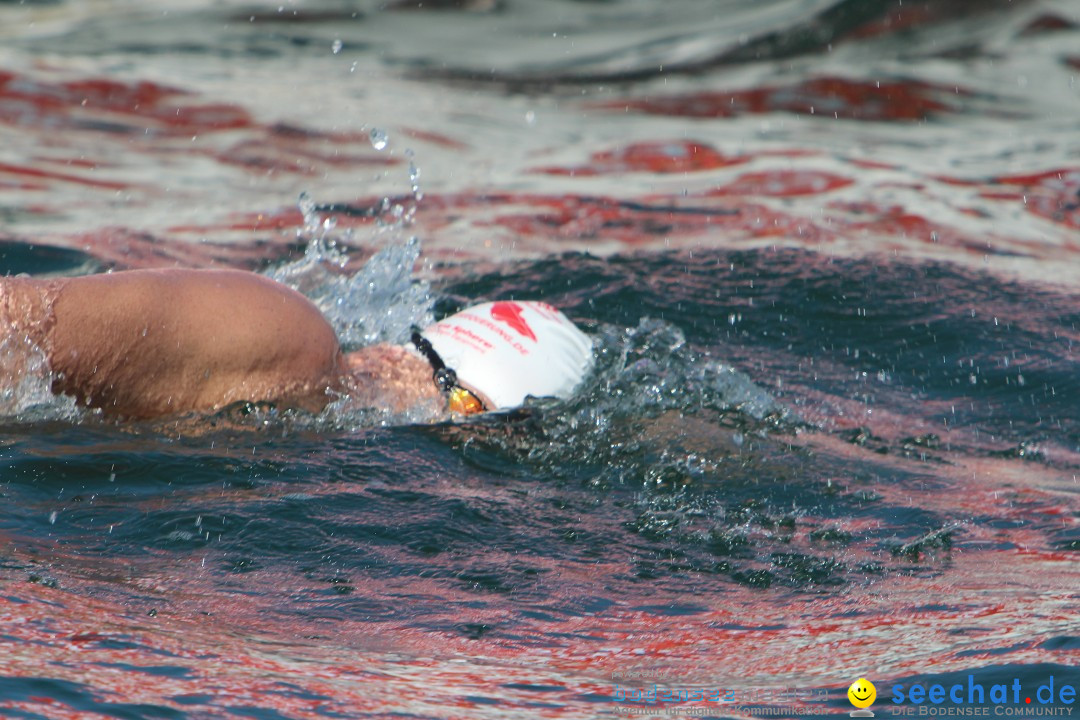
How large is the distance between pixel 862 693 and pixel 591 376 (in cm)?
209

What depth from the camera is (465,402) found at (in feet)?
12.8

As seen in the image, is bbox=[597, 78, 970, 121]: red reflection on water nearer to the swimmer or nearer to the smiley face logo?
the swimmer

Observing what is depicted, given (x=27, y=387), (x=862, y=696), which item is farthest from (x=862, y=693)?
(x=27, y=387)

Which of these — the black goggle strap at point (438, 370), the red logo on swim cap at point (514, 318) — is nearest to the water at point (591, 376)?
the black goggle strap at point (438, 370)

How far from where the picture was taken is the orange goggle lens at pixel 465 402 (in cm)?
390

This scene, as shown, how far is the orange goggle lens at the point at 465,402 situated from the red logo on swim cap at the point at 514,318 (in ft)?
1.07

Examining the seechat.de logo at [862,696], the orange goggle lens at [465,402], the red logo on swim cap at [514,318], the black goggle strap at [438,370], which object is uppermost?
the red logo on swim cap at [514,318]

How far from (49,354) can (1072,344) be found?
4.34 meters

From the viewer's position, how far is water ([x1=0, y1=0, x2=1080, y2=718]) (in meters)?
2.51

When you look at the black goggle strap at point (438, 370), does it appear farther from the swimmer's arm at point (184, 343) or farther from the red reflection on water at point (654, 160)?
the red reflection on water at point (654, 160)

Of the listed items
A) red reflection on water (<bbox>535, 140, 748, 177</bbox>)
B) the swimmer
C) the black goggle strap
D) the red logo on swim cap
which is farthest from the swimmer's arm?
red reflection on water (<bbox>535, 140, 748, 177</bbox>)

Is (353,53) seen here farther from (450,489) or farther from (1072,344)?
(450,489)

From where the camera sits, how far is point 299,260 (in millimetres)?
6172

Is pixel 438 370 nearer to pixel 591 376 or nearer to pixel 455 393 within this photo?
pixel 455 393
